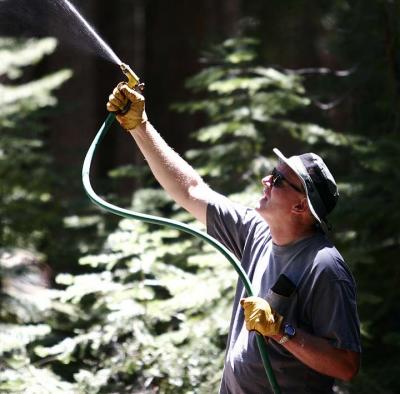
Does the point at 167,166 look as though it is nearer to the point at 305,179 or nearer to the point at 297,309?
the point at 305,179

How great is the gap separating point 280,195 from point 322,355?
64 cm

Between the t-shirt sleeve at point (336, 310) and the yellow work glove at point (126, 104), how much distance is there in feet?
3.78

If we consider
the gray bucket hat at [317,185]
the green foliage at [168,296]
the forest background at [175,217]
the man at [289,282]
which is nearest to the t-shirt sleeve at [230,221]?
the man at [289,282]

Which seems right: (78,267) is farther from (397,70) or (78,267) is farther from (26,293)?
(397,70)

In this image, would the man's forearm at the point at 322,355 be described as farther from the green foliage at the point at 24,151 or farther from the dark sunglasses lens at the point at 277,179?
the green foliage at the point at 24,151

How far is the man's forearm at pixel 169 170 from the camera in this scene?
337cm

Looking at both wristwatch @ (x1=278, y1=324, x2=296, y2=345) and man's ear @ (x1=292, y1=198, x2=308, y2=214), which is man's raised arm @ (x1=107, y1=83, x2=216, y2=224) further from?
wristwatch @ (x1=278, y1=324, x2=296, y2=345)

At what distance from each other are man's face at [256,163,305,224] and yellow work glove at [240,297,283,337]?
374 millimetres

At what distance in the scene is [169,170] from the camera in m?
3.39

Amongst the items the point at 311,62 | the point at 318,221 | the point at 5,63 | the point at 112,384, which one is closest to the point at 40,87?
the point at 5,63

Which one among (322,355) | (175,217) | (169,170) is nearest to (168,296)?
(175,217)

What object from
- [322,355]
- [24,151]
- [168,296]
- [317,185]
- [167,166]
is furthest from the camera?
[24,151]

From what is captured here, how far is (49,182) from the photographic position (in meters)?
7.15

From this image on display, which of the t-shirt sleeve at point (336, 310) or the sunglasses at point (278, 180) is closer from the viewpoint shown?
the t-shirt sleeve at point (336, 310)
